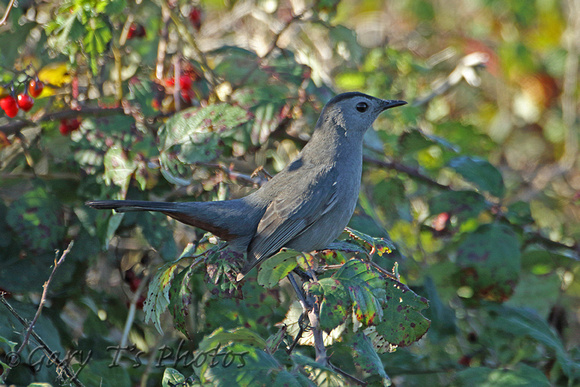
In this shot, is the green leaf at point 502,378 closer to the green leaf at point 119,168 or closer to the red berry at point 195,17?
Result: the green leaf at point 119,168

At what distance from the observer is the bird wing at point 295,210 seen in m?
2.96

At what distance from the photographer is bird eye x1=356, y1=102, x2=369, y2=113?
3384mm

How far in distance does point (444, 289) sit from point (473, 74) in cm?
171

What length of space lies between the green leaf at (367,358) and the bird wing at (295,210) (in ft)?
2.71

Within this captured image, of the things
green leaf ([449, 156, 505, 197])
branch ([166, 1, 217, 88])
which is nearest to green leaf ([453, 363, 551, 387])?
green leaf ([449, 156, 505, 197])

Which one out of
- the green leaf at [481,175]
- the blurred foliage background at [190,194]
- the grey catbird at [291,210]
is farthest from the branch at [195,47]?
the green leaf at [481,175]

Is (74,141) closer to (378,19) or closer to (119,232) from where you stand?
(119,232)

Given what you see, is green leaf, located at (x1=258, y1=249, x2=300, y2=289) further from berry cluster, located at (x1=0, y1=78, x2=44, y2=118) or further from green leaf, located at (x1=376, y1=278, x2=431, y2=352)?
berry cluster, located at (x1=0, y1=78, x2=44, y2=118)

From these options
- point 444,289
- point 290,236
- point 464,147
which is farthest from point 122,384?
point 464,147

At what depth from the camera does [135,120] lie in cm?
323

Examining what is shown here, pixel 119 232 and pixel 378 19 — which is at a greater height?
pixel 119 232

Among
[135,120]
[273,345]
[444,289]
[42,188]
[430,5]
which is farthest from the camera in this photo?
[430,5]

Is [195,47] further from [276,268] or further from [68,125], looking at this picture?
[276,268]

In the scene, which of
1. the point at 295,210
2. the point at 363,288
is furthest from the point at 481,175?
the point at 363,288
